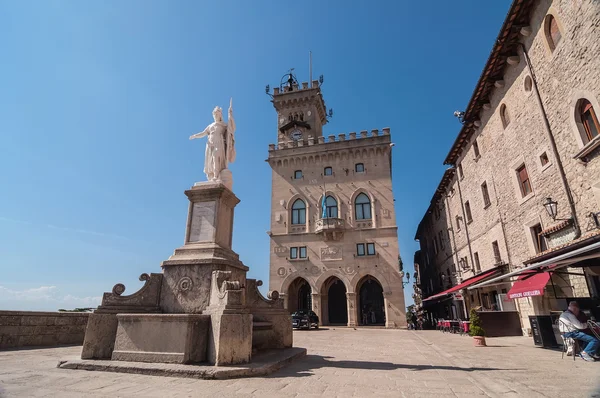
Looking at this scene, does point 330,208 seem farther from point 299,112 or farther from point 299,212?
point 299,112

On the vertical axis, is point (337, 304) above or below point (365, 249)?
below

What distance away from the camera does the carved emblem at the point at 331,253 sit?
27873mm

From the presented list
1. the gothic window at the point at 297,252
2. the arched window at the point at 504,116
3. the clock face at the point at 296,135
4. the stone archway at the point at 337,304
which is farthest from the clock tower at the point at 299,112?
the arched window at the point at 504,116

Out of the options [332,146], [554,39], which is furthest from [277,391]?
[332,146]

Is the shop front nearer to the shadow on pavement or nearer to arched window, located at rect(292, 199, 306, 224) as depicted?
the shadow on pavement

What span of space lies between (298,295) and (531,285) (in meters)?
24.0

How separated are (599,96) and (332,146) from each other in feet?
75.0

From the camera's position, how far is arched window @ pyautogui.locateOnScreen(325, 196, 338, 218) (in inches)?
1153

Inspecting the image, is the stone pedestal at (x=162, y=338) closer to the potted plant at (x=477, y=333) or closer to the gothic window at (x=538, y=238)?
the potted plant at (x=477, y=333)

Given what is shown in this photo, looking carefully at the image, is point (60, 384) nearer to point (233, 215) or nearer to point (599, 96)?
point (233, 215)

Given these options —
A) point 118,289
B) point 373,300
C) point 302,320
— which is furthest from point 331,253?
point 118,289

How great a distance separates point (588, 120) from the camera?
31.6ft

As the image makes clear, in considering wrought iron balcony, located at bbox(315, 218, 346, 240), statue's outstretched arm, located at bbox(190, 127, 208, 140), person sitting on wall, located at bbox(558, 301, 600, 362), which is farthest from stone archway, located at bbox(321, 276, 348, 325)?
statue's outstretched arm, located at bbox(190, 127, 208, 140)

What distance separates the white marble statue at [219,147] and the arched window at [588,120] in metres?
10.9
